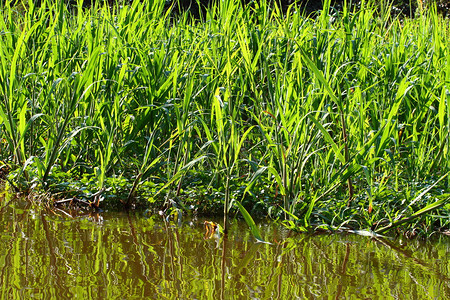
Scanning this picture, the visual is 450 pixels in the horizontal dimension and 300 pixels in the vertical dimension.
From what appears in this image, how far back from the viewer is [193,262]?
5.80ft

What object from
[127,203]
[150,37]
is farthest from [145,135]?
[150,37]

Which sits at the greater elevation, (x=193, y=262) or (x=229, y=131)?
(x=229, y=131)

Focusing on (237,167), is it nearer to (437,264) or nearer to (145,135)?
(145,135)

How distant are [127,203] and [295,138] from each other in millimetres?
824

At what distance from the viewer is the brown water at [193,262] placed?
1545 millimetres

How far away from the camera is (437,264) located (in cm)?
185

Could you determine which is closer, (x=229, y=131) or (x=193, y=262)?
(x=193, y=262)

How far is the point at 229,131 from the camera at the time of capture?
2.37 m

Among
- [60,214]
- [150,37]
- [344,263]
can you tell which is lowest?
[60,214]

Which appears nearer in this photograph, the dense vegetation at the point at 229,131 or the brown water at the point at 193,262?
the brown water at the point at 193,262

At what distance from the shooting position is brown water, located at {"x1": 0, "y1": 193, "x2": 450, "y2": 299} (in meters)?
1.54

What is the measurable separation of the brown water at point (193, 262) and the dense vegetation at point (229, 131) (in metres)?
0.15

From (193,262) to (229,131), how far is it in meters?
0.78

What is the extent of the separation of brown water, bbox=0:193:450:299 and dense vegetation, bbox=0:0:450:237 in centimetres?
15
